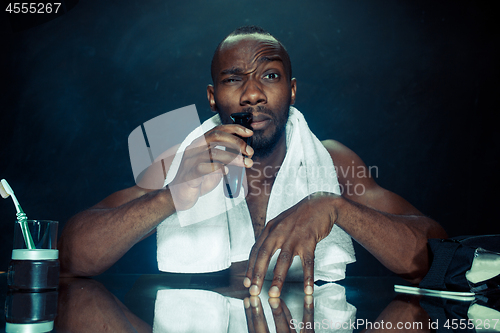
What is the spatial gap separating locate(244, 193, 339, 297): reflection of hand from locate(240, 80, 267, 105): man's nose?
393mm

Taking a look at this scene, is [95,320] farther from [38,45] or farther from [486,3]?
[486,3]

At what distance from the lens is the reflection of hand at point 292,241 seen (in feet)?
2.06

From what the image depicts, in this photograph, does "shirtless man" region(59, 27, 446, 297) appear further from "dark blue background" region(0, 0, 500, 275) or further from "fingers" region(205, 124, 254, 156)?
"dark blue background" region(0, 0, 500, 275)

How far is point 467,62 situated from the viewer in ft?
5.15

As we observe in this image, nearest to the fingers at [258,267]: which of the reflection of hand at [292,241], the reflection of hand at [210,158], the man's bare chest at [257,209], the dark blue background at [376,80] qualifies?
the reflection of hand at [292,241]

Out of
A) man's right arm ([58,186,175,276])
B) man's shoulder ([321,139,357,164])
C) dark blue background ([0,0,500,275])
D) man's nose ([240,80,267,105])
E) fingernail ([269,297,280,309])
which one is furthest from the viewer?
dark blue background ([0,0,500,275])

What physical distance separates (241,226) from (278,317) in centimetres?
65

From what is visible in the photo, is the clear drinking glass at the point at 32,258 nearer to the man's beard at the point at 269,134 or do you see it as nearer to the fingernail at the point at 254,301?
the fingernail at the point at 254,301

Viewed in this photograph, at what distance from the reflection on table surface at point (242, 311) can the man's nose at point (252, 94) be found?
1.67 ft

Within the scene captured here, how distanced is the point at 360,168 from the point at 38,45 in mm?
1159

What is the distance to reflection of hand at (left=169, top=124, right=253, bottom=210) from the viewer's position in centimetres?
74

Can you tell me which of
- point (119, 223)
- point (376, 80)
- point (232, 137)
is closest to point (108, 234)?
point (119, 223)

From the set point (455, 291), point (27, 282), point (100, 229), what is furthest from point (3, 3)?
point (455, 291)

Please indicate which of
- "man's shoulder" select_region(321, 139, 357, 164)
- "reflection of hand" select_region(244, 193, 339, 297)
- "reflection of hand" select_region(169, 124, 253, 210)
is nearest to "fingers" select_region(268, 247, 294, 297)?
"reflection of hand" select_region(244, 193, 339, 297)
